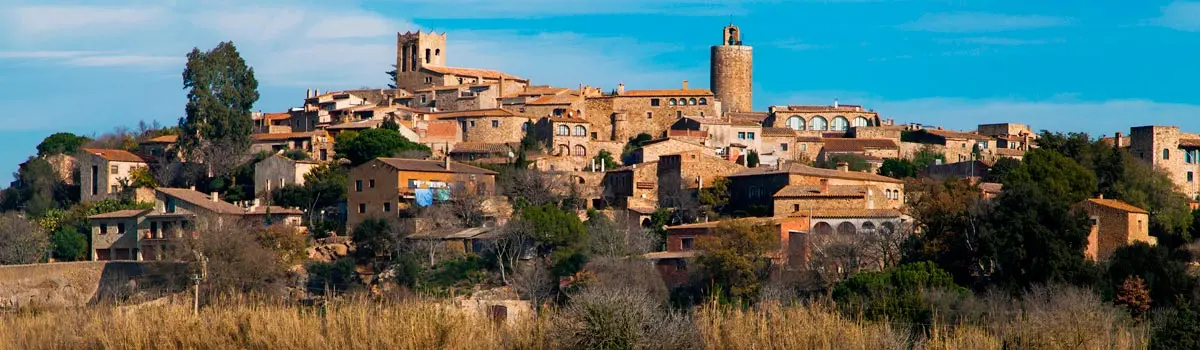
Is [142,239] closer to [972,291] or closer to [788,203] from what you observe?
[788,203]

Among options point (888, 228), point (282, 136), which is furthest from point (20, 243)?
point (888, 228)

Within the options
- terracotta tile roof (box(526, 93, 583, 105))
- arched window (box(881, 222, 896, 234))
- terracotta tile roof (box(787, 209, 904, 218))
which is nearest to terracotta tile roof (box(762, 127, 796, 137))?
terracotta tile roof (box(526, 93, 583, 105))

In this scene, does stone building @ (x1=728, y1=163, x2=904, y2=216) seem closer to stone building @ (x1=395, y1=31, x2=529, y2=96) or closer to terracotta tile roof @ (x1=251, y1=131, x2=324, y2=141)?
terracotta tile roof @ (x1=251, y1=131, x2=324, y2=141)

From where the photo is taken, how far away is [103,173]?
197ft

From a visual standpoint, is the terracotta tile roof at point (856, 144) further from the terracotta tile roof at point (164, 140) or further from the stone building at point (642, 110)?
the terracotta tile roof at point (164, 140)

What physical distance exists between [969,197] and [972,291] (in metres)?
5.55

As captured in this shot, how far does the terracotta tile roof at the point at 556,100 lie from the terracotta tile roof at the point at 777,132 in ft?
22.8

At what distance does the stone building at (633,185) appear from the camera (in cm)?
5447

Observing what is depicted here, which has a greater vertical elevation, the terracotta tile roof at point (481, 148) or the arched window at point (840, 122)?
the arched window at point (840, 122)

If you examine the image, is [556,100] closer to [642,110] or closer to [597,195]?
[642,110]

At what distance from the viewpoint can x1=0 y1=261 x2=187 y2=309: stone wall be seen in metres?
48.4

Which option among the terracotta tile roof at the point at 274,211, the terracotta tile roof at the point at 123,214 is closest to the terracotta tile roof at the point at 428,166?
the terracotta tile roof at the point at 274,211

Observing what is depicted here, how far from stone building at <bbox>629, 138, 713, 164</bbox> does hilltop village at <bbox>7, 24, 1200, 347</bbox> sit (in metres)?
0.10

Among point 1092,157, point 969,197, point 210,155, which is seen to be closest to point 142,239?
point 210,155
